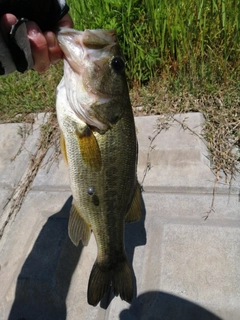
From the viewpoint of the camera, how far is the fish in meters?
1.53

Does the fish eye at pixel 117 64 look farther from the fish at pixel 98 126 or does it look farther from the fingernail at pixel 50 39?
the fingernail at pixel 50 39

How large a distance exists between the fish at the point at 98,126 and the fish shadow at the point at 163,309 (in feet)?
1.63

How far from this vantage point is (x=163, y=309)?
183 cm

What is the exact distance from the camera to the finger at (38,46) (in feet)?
4.62

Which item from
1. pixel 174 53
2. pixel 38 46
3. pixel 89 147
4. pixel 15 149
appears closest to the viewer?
pixel 38 46

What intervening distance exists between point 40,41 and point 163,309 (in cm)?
150

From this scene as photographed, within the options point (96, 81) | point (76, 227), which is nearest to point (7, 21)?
point (96, 81)

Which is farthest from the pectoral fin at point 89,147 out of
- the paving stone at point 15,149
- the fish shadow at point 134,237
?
the paving stone at point 15,149

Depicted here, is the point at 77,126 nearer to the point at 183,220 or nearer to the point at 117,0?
the point at 183,220

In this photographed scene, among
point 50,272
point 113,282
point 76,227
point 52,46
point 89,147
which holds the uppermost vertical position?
point 52,46

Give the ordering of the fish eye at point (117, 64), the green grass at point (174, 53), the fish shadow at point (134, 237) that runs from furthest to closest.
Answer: the green grass at point (174, 53) → the fish shadow at point (134, 237) → the fish eye at point (117, 64)

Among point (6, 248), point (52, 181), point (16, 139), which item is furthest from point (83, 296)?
point (16, 139)

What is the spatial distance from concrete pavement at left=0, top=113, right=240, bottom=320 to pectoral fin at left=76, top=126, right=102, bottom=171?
82cm

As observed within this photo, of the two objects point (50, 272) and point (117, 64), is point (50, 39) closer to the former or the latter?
point (117, 64)
